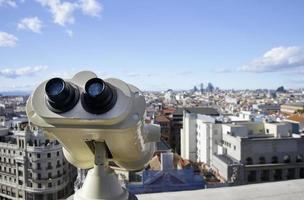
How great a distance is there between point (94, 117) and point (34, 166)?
22.9 metres

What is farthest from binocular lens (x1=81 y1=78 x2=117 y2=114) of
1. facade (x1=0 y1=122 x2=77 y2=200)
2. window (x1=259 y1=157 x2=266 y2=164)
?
facade (x1=0 y1=122 x2=77 y2=200)

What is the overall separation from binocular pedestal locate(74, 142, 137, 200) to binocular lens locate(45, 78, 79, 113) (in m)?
0.39

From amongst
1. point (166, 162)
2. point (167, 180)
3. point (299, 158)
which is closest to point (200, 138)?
point (299, 158)

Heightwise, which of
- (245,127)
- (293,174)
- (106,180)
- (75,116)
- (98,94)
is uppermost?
(98,94)

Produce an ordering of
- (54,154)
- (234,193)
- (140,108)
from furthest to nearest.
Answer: (54,154), (234,193), (140,108)

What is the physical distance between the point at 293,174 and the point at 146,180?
9302mm

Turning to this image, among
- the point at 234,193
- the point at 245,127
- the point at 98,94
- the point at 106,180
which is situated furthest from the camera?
the point at 245,127

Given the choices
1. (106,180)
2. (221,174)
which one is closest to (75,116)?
(106,180)

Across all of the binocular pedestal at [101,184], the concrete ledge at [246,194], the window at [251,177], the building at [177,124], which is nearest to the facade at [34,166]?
the window at [251,177]

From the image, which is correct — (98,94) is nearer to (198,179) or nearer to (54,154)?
(198,179)

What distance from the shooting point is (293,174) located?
65.9 feet

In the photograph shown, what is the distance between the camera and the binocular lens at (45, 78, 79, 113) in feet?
6.12

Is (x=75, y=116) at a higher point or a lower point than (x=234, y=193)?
higher

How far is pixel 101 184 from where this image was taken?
216cm
